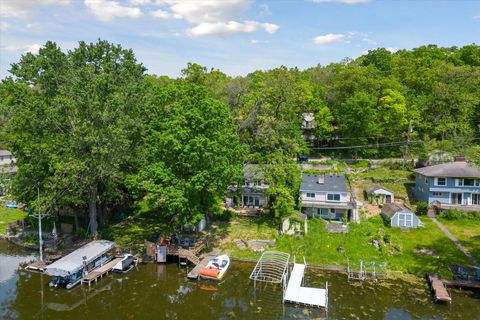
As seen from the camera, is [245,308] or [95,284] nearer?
[245,308]

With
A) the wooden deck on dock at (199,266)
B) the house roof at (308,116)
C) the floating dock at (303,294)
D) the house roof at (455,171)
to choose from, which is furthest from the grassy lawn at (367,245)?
the house roof at (308,116)

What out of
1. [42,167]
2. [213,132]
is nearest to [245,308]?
[213,132]

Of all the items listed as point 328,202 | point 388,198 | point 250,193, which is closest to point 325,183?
point 328,202

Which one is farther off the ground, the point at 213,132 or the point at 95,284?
the point at 213,132

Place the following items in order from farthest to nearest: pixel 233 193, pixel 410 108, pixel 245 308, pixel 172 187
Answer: pixel 410 108, pixel 233 193, pixel 172 187, pixel 245 308

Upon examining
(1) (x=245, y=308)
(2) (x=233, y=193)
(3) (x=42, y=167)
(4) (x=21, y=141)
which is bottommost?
(1) (x=245, y=308)

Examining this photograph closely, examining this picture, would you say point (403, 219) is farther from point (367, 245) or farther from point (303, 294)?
A: point (303, 294)

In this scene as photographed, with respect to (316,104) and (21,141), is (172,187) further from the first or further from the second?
(316,104)

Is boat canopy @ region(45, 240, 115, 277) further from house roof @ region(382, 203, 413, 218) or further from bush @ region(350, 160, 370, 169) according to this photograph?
bush @ region(350, 160, 370, 169)
